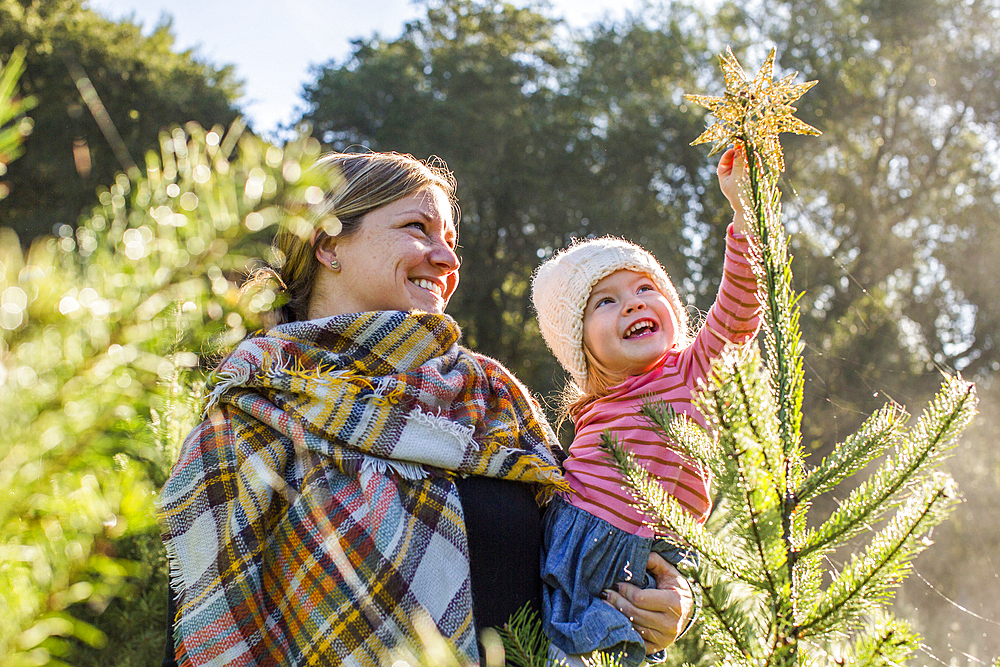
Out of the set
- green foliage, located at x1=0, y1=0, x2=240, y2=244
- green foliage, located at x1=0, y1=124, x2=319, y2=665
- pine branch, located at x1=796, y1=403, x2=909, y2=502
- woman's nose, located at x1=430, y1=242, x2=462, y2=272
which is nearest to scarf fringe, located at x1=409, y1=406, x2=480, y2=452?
woman's nose, located at x1=430, y1=242, x2=462, y2=272

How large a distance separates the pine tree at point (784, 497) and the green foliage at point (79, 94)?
22.7ft

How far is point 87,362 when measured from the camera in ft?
0.96

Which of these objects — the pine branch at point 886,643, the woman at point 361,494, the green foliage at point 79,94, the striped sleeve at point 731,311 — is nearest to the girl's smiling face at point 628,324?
the striped sleeve at point 731,311

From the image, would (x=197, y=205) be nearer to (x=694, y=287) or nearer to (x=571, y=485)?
(x=571, y=485)

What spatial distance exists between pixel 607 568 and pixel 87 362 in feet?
4.11

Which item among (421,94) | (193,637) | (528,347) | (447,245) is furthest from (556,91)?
(193,637)

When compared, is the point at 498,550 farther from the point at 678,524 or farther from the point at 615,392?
the point at 678,524

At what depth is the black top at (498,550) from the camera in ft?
4.42

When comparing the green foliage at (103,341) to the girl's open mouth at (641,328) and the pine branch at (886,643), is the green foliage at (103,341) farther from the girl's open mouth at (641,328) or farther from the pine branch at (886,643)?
the girl's open mouth at (641,328)

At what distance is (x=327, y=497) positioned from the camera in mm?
1365

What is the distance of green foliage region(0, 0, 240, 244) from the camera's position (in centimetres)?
667

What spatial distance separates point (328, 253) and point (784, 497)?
1451mm

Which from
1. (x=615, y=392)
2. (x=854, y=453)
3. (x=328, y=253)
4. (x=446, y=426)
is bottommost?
(x=446, y=426)

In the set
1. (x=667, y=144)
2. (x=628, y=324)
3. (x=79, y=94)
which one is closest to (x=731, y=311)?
(x=628, y=324)
